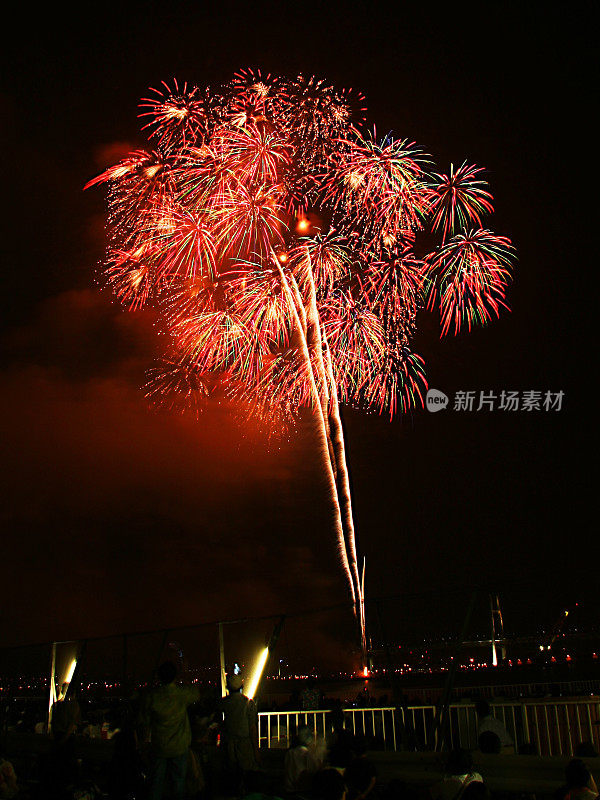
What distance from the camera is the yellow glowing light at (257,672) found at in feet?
31.8

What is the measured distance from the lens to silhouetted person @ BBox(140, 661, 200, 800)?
6.76m

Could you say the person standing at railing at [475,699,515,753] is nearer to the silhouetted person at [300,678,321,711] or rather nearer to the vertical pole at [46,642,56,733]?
the silhouetted person at [300,678,321,711]

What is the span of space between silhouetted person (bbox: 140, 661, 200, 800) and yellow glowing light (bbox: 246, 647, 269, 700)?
108 inches

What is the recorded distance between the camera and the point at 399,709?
8508mm

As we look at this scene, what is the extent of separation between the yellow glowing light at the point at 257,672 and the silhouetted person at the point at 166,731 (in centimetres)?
274

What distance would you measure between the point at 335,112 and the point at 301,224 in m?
2.77

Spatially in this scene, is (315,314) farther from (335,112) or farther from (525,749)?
(525,749)

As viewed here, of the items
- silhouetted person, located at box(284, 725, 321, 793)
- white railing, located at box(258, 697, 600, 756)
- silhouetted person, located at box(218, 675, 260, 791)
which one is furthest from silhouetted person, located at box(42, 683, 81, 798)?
white railing, located at box(258, 697, 600, 756)

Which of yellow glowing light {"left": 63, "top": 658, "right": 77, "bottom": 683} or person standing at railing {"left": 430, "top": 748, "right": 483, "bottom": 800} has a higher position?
yellow glowing light {"left": 63, "top": 658, "right": 77, "bottom": 683}

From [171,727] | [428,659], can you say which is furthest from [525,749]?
[428,659]

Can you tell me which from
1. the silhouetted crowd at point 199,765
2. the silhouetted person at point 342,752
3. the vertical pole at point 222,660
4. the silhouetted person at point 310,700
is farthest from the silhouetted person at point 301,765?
the silhouetted person at point 310,700

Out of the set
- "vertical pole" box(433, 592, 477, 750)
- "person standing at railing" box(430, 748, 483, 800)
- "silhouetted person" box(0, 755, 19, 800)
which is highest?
"vertical pole" box(433, 592, 477, 750)

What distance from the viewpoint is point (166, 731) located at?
22.2 feet

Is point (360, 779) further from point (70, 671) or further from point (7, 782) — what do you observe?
point (70, 671)
